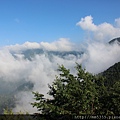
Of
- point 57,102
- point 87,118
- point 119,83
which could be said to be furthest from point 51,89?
point 119,83

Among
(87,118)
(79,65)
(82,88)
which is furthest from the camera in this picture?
(79,65)

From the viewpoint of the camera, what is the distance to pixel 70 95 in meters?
14.9

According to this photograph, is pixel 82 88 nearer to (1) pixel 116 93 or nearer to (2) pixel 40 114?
(1) pixel 116 93

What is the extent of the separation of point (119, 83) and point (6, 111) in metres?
8.24

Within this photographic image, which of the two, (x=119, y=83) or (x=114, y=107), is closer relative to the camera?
(x=114, y=107)

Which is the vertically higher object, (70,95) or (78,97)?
(70,95)

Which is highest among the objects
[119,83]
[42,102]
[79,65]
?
Result: [79,65]

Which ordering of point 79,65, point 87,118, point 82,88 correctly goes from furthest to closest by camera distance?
point 79,65 → point 82,88 → point 87,118

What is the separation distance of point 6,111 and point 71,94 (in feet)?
17.4

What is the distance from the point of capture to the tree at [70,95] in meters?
14.8

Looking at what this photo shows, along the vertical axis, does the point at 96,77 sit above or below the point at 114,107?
above

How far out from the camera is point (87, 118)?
1425 centimetres

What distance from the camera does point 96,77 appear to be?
1703 cm

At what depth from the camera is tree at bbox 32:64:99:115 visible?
48.5ft
